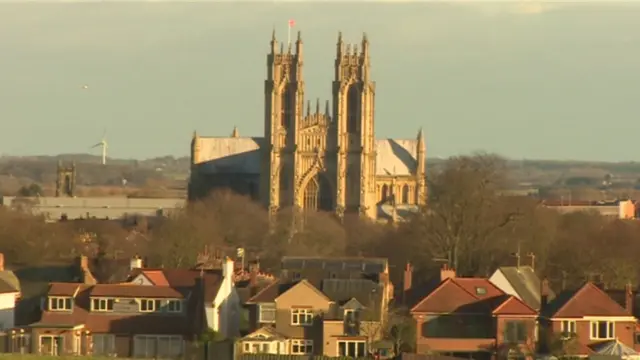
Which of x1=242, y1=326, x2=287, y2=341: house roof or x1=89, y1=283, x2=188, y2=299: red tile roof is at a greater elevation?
x1=89, y1=283, x2=188, y2=299: red tile roof

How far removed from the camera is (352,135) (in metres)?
177

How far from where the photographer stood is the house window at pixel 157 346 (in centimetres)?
6544

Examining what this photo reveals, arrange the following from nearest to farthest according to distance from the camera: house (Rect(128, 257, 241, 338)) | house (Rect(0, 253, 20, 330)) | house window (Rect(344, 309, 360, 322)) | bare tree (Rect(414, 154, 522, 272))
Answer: house window (Rect(344, 309, 360, 322)) → house (Rect(128, 257, 241, 338)) → house (Rect(0, 253, 20, 330)) → bare tree (Rect(414, 154, 522, 272))

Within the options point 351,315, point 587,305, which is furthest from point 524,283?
point 351,315

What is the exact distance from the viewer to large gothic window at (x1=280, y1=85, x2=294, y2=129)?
176 m

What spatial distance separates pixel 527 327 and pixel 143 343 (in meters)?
10.1

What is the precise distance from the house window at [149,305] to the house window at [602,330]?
11856 mm

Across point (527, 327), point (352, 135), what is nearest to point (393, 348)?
point (527, 327)

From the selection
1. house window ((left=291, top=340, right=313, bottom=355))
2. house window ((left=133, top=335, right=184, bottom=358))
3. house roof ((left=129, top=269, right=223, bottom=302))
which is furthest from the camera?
house roof ((left=129, top=269, right=223, bottom=302))

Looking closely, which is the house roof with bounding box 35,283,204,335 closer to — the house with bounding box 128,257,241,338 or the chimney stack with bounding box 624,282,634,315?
the house with bounding box 128,257,241,338

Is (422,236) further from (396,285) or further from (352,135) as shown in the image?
(352,135)

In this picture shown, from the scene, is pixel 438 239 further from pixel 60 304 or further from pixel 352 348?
pixel 352 348

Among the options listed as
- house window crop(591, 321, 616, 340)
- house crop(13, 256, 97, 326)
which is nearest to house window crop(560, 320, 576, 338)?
house window crop(591, 321, 616, 340)

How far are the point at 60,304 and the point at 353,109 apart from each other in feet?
358
